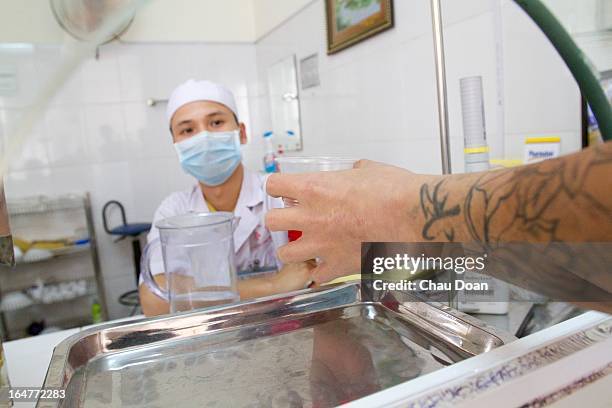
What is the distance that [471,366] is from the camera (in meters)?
0.30

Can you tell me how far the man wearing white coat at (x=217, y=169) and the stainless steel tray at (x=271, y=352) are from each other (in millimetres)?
548

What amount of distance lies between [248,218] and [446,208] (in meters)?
0.89

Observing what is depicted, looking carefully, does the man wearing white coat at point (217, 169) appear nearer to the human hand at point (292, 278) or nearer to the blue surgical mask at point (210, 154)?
the blue surgical mask at point (210, 154)

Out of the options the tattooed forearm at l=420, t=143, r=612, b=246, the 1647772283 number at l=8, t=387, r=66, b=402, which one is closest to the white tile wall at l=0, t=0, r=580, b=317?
the 1647772283 number at l=8, t=387, r=66, b=402

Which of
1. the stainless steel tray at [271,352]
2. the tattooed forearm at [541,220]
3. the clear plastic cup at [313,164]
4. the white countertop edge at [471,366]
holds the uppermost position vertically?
the clear plastic cup at [313,164]

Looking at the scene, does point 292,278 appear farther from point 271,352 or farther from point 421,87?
point 421,87

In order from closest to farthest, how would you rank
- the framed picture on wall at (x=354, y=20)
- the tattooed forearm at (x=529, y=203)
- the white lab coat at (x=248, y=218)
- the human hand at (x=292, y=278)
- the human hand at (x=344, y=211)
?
the tattooed forearm at (x=529, y=203) < the human hand at (x=344, y=211) < the human hand at (x=292, y=278) < the white lab coat at (x=248, y=218) < the framed picture on wall at (x=354, y=20)

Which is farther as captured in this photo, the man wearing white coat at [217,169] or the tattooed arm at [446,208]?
the man wearing white coat at [217,169]

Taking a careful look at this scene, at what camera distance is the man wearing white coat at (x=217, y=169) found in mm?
1139

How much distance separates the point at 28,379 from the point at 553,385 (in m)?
0.56

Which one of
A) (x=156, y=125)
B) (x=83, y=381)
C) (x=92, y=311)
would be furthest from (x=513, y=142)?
(x=92, y=311)

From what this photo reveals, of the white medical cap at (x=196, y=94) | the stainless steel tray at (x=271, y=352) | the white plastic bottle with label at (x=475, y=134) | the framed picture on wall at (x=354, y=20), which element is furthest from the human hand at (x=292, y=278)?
the framed picture on wall at (x=354, y=20)

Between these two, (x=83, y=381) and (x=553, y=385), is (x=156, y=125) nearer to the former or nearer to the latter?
(x=83, y=381)
